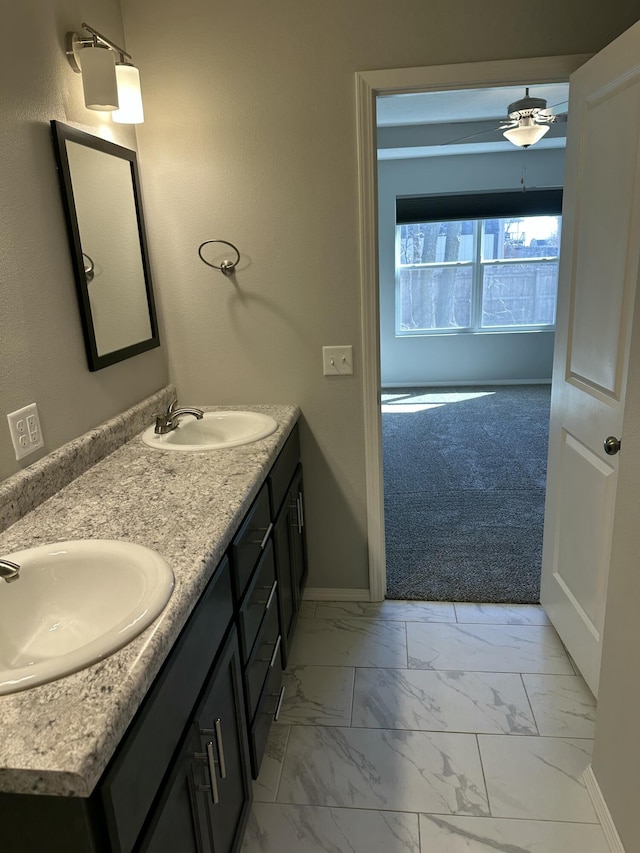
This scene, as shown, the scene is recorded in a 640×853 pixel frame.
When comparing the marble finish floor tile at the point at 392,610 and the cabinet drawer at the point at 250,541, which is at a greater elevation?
the cabinet drawer at the point at 250,541

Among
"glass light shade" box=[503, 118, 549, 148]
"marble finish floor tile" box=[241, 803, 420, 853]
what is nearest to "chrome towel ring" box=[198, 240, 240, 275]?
Answer: "marble finish floor tile" box=[241, 803, 420, 853]

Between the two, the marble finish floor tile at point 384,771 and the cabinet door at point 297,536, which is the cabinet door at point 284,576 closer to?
the cabinet door at point 297,536

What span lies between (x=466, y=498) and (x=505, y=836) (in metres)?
2.23

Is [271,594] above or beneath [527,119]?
beneath

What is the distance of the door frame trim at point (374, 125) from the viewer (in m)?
→ 2.00

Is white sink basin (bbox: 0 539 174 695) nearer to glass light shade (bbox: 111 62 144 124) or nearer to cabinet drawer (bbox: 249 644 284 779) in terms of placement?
cabinet drawer (bbox: 249 644 284 779)

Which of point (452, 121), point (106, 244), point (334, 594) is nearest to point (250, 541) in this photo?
point (106, 244)

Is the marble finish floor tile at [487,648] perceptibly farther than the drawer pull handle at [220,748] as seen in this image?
Yes

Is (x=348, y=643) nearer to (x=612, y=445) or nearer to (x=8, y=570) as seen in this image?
(x=612, y=445)

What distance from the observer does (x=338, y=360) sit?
2.34 metres

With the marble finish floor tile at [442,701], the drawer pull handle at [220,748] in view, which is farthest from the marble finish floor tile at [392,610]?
the drawer pull handle at [220,748]

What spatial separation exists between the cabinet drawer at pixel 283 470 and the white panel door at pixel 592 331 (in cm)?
99

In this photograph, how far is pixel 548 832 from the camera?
61.5 inches

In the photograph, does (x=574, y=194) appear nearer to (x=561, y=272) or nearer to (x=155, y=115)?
(x=561, y=272)
